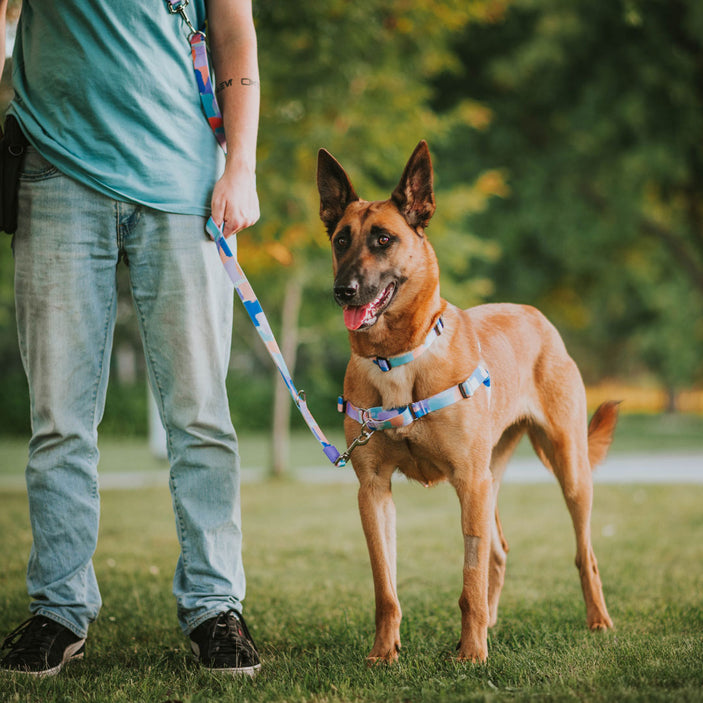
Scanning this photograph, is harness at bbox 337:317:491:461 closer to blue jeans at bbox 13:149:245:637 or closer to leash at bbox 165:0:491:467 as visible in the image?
leash at bbox 165:0:491:467

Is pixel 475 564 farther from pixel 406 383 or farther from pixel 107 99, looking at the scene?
pixel 107 99

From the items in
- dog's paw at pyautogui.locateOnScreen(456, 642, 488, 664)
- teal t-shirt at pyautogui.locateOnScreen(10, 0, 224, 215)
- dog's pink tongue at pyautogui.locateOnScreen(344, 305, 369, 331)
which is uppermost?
teal t-shirt at pyautogui.locateOnScreen(10, 0, 224, 215)

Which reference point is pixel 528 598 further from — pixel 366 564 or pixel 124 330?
pixel 124 330

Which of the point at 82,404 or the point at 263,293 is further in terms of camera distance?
the point at 263,293

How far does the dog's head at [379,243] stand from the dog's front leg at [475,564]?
75 cm

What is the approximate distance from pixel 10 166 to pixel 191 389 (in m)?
1.01

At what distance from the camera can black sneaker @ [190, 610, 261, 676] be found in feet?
9.43

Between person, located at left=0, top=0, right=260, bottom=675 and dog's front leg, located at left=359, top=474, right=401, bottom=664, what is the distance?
1.63 ft

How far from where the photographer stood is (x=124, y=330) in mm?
27109

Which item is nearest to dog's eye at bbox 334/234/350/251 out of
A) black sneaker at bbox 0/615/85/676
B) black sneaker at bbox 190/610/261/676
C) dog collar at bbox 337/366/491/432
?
dog collar at bbox 337/366/491/432

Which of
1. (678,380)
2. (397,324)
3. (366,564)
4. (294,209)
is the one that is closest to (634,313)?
(678,380)

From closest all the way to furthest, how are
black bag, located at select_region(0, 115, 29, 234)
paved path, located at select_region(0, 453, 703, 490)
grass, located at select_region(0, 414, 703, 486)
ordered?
black bag, located at select_region(0, 115, 29, 234), paved path, located at select_region(0, 453, 703, 490), grass, located at select_region(0, 414, 703, 486)

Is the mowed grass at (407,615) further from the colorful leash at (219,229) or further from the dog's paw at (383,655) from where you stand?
the colorful leash at (219,229)

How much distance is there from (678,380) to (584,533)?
73.5ft
